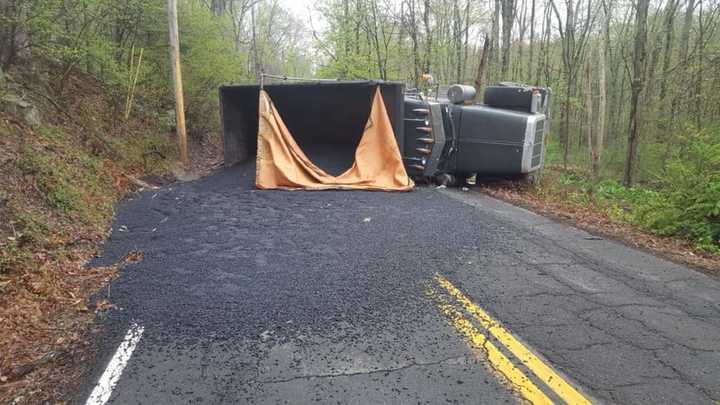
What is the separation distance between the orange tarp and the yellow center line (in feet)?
17.4

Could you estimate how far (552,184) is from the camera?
32.4ft

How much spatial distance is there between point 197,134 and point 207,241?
9806mm

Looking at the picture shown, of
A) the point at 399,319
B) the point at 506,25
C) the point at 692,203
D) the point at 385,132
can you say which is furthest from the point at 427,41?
the point at 399,319

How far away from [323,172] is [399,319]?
613cm

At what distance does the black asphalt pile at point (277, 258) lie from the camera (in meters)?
3.33

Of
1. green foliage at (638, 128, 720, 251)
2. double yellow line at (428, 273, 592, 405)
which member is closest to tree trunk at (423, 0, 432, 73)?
green foliage at (638, 128, 720, 251)

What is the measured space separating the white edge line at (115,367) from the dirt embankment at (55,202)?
20cm

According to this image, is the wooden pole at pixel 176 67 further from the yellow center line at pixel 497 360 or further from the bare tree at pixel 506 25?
the bare tree at pixel 506 25

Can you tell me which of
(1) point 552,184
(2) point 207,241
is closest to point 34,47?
(2) point 207,241

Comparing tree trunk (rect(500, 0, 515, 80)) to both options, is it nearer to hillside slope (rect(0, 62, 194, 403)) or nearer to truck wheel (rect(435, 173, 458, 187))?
truck wheel (rect(435, 173, 458, 187))

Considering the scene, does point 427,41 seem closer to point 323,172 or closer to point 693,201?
point 323,172

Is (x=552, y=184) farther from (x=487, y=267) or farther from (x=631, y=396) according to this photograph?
(x=631, y=396)

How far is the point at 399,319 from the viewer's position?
10.7 feet

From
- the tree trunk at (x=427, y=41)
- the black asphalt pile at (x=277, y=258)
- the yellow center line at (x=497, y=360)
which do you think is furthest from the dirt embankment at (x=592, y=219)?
the tree trunk at (x=427, y=41)
